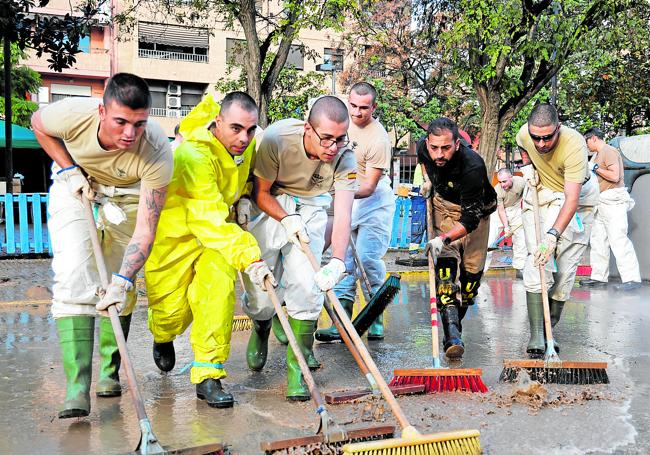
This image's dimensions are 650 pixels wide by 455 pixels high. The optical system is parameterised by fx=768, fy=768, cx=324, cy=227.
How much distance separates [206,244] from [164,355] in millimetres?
970

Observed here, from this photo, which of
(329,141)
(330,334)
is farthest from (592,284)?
(329,141)

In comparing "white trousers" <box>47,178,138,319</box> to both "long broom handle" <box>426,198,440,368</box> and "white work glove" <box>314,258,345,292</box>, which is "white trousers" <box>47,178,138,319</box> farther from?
"long broom handle" <box>426,198,440,368</box>

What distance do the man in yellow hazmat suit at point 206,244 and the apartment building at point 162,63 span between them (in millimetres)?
30764

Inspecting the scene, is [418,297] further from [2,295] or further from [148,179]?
[148,179]

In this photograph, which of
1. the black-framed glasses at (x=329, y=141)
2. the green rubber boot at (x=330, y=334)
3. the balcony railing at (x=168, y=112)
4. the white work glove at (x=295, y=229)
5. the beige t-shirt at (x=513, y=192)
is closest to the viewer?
the black-framed glasses at (x=329, y=141)

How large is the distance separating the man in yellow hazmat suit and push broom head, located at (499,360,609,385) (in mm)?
1712

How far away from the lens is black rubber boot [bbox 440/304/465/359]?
5422 mm

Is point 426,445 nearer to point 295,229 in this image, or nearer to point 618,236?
point 295,229

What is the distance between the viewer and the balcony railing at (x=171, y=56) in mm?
Result: 35375

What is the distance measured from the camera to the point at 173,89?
36.3 meters

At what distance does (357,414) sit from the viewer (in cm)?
404

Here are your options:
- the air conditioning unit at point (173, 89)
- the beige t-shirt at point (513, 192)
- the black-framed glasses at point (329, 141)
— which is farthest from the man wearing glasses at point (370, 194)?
the air conditioning unit at point (173, 89)

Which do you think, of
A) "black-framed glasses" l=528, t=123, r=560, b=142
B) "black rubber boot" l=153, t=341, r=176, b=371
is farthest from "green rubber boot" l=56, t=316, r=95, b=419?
"black-framed glasses" l=528, t=123, r=560, b=142

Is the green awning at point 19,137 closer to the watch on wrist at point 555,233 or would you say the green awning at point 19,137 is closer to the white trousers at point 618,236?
the white trousers at point 618,236
